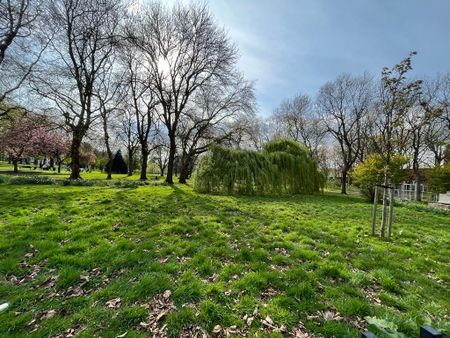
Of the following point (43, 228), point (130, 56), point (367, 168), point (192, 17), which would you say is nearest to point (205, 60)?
point (192, 17)

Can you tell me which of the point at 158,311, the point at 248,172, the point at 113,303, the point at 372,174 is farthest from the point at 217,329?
the point at 372,174

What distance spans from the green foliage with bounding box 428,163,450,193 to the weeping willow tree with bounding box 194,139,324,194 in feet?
38.5

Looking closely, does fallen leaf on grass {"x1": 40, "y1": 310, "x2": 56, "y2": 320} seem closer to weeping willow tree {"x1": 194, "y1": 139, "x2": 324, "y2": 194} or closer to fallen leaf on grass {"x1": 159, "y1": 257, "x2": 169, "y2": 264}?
fallen leaf on grass {"x1": 159, "y1": 257, "x2": 169, "y2": 264}

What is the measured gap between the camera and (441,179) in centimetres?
1758

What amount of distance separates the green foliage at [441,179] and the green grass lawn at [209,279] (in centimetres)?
1649

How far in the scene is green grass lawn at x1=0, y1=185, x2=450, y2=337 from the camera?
232cm

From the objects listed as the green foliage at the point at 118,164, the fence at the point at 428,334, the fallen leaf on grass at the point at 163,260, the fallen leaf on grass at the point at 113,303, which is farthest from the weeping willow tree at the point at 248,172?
the green foliage at the point at 118,164

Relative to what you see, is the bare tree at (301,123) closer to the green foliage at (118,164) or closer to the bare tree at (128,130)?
the bare tree at (128,130)

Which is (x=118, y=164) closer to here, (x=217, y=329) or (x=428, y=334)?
(x=217, y=329)

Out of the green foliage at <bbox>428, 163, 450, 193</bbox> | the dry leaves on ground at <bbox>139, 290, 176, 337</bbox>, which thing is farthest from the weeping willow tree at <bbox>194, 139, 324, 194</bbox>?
the green foliage at <bbox>428, 163, 450, 193</bbox>

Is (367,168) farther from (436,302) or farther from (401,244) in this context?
(436,302)

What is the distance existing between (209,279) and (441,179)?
22003 millimetres

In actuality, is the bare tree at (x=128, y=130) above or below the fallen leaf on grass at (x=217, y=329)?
above

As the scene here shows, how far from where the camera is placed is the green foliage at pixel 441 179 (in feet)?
56.9
